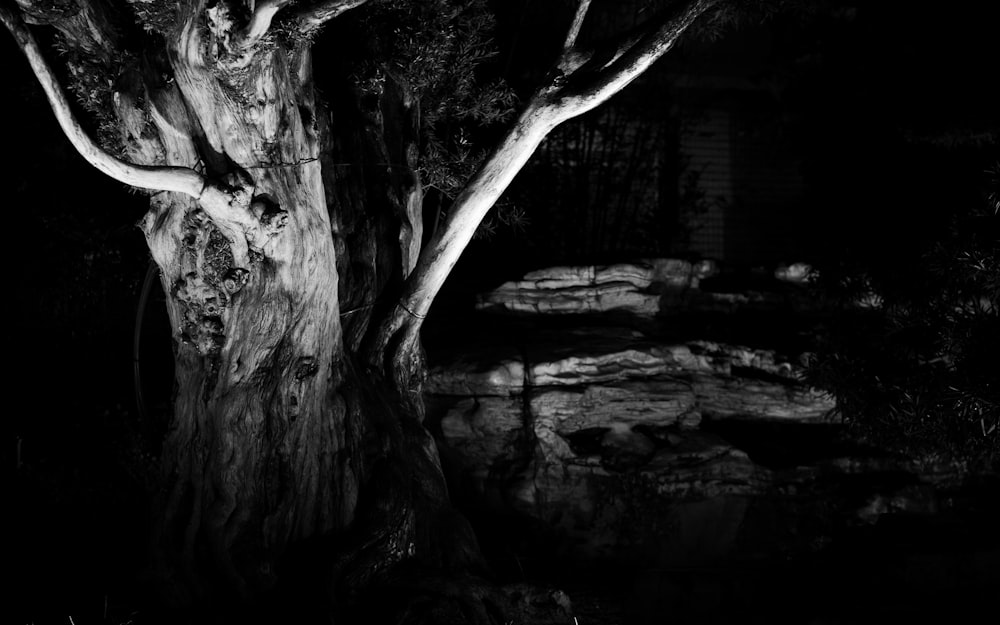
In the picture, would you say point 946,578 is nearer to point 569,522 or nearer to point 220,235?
point 569,522

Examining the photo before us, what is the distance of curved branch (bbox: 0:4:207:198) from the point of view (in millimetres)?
4637

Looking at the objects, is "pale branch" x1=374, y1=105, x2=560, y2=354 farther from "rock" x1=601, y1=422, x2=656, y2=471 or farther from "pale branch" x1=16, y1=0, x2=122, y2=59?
"pale branch" x1=16, y1=0, x2=122, y2=59

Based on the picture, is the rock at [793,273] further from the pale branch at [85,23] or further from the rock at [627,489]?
the pale branch at [85,23]

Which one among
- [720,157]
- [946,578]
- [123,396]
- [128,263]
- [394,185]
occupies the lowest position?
[946,578]

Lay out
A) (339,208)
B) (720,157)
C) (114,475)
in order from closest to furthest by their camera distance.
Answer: (339,208) → (114,475) → (720,157)

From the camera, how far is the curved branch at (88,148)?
15.2 ft

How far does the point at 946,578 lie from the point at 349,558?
4367 millimetres

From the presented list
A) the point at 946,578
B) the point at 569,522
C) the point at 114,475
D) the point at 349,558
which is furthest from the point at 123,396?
the point at 946,578

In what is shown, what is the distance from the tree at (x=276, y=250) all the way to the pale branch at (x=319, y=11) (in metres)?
0.01

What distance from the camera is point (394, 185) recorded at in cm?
648

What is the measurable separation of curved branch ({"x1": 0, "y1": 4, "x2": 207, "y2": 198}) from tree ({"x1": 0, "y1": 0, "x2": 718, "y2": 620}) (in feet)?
0.04

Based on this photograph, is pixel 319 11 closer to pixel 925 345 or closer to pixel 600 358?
pixel 600 358

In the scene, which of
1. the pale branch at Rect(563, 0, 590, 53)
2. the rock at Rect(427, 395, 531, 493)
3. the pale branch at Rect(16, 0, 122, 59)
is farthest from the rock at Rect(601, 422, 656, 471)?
the pale branch at Rect(16, 0, 122, 59)

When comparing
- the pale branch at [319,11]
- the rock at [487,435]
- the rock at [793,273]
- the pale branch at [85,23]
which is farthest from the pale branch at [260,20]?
the rock at [793,273]
